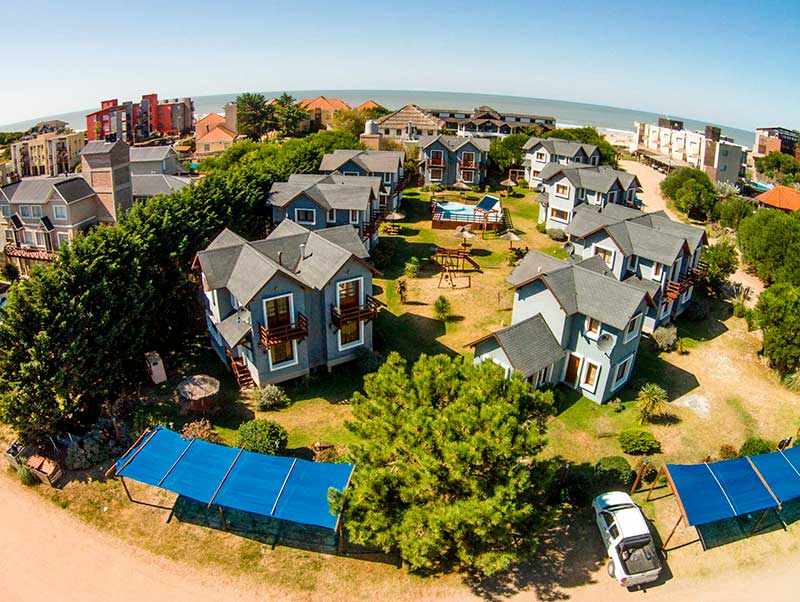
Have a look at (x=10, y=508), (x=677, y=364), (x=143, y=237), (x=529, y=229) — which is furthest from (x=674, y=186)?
(x=10, y=508)

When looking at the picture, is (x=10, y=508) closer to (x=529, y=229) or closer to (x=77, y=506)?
(x=77, y=506)

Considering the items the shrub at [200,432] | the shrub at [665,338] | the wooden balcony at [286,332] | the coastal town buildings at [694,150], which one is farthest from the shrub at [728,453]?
the coastal town buildings at [694,150]

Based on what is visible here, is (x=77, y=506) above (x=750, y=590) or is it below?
above

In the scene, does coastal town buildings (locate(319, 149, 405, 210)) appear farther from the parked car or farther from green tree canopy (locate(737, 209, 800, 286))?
the parked car

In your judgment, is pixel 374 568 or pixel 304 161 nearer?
pixel 374 568

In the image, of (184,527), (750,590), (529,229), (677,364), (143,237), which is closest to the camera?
(750,590)

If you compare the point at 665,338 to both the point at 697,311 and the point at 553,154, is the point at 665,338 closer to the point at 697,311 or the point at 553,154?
the point at 697,311

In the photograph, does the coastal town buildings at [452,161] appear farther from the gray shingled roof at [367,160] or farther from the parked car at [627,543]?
the parked car at [627,543]
